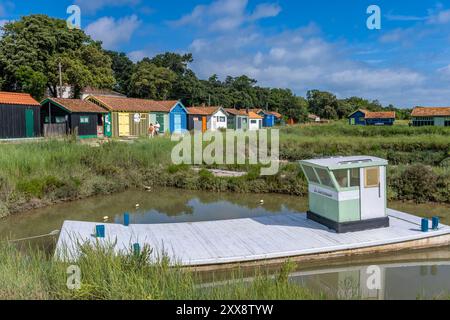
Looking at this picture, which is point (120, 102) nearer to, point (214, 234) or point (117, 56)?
point (214, 234)

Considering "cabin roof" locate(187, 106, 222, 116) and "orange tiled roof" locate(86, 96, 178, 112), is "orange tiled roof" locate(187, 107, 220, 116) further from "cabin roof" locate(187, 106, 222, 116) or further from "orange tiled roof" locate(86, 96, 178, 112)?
"orange tiled roof" locate(86, 96, 178, 112)

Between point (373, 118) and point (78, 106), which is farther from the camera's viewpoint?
point (373, 118)

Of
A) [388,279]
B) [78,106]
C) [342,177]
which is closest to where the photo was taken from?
[388,279]

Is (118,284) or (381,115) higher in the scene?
(381,115)

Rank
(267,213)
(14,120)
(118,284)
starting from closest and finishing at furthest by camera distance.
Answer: (118,284), (267,213), (14,120)

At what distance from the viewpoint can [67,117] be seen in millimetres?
25656

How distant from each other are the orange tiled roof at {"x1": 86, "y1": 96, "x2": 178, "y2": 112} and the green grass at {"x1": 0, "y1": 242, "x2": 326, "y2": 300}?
25.4 meters

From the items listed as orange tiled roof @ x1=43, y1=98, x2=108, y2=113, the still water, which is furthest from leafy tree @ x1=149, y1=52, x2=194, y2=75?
the still water

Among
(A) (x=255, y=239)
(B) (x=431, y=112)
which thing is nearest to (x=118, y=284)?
(A) (x=255, y=239)

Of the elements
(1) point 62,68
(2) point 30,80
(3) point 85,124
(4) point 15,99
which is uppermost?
(1) point 62,68

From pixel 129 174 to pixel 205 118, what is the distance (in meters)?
23.8

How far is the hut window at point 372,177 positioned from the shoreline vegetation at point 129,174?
5.61m

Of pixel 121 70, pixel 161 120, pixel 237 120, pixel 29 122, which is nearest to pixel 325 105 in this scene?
pixel 237 120

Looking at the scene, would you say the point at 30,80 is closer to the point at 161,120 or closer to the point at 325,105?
the point at 161,120
